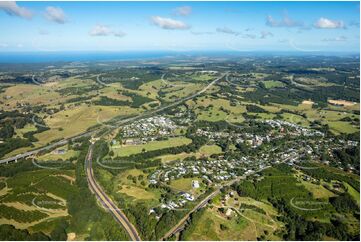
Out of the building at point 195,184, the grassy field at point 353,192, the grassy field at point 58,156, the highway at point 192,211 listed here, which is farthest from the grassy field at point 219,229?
the grassy field at point 58,156

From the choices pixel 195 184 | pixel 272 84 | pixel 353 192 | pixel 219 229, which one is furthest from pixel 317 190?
pixel 272 84

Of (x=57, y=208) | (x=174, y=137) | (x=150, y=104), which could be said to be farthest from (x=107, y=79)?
(x=57, y=208)

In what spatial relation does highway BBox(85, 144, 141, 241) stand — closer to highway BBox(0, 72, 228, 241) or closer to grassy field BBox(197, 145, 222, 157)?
highway BBox(0, 72, 228, 241)

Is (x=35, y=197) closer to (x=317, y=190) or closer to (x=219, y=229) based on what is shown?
(x=219, y=229)

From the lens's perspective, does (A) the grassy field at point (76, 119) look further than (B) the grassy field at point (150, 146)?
Yes

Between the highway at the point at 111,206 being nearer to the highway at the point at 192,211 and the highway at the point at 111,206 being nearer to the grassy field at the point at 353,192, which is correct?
the highway at the point at 192,211

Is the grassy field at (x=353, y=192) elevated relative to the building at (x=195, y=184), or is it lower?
lower
